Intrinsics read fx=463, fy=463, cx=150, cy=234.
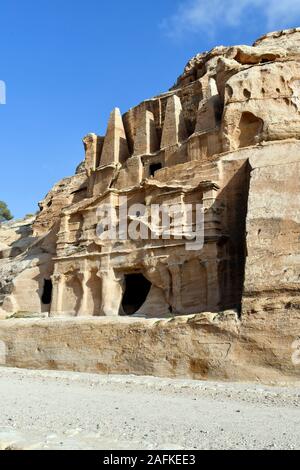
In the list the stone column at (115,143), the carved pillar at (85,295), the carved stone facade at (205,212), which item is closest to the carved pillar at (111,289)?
the carved stone facade at (205,212)

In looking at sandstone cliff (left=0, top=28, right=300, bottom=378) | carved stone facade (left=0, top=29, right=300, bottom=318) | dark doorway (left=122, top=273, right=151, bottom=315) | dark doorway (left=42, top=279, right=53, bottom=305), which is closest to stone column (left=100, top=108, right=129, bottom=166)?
sandstone cliff (left=0, top=28, right=300, bottom=378)

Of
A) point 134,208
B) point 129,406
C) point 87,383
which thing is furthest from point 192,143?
point 129,406

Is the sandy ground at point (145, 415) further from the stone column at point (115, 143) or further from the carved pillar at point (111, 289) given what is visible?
the stone column at point (115, 143)

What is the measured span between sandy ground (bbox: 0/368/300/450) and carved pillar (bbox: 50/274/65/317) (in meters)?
9.42

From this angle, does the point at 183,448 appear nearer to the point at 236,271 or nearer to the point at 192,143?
the point at 236,271

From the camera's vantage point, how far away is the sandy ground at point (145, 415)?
7.20 meters

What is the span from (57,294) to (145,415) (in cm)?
1531

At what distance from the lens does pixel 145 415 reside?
9305 mm

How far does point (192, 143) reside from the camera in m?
25.1

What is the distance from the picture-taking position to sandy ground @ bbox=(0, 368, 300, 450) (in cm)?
720

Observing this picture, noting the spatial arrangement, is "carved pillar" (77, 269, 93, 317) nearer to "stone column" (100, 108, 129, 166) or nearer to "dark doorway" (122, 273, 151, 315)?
"dark doorway" (122, 273, 151, 315)

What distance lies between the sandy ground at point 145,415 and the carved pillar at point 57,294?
30.9 feet

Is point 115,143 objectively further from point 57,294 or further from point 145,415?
point 145,415

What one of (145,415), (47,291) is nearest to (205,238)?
(145,415)
